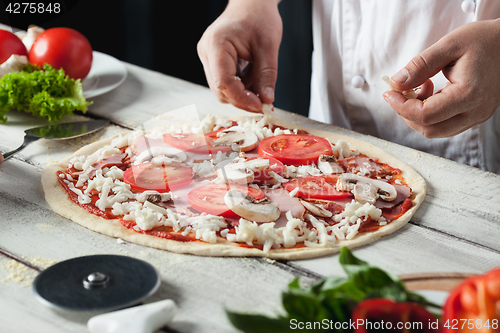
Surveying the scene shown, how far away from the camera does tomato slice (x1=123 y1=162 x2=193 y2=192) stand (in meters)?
1.84

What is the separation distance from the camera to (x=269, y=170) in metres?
1.94

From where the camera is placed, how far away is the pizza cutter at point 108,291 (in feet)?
3.74

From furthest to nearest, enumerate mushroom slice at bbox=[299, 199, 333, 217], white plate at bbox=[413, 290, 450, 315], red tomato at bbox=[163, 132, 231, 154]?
1. red tomato at bbox=[163, 132, 231, 154]
2. mushroom slice at bbox=[299, 199, 333, 217]
3. white plate at bbox=[413, 290, 450, 315]

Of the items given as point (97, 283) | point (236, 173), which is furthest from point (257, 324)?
point (236, 173)

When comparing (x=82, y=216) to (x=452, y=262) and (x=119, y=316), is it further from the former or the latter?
(x=452, y=262)

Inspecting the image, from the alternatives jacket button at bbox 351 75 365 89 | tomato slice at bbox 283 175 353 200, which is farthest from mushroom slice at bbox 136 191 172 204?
jacket button at bbox 351 75 365 89

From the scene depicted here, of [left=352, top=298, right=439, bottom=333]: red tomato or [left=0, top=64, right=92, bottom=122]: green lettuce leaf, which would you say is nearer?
[left=352, top=298, right=439, bottom=333]: red tomato

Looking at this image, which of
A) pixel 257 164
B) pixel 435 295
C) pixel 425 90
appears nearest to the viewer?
pixel 435 295

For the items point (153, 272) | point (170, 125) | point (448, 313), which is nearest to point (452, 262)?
point (448, 313)

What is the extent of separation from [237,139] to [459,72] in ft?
3.23

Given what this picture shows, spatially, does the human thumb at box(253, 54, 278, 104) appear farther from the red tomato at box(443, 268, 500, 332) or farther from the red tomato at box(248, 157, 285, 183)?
the red tomato at box(443, 268, 500, 332)

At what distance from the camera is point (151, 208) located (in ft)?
5.53

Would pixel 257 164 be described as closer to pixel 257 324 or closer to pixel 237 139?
pixel 237 139

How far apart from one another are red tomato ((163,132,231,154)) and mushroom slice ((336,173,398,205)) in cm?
57
